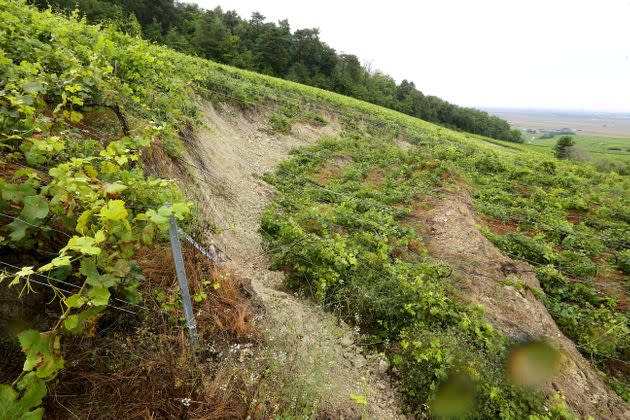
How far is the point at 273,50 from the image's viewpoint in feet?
155

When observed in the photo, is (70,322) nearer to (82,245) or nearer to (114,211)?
(82,245)

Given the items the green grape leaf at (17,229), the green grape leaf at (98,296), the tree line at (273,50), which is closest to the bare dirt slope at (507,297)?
the green grape leaf at (98,296)

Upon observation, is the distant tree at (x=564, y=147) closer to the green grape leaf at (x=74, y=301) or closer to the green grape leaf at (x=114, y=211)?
the green grape leaf at (x=114, y=211)

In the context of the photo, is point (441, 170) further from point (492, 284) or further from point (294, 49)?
point (294, 49)

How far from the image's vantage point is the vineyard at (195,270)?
236cm

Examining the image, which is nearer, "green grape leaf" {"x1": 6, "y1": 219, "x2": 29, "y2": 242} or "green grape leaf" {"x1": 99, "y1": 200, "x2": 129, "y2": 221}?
"green grape leaf" {"x1": 99, "y1": 200, "x2": 129, "y2": 221}

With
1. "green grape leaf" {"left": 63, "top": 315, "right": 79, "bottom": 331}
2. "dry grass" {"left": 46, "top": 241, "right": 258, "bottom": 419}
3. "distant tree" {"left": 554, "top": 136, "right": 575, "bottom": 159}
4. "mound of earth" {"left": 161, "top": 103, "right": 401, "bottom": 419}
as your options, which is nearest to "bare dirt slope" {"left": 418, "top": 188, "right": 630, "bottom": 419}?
"mound of earth" {"left": 161, "top": 103, "right": 401, "bottom": 419}

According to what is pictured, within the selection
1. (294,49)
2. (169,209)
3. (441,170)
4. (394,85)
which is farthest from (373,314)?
(394,85)

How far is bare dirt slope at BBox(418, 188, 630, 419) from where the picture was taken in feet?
16.5

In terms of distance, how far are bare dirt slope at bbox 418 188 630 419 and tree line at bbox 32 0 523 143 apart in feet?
109

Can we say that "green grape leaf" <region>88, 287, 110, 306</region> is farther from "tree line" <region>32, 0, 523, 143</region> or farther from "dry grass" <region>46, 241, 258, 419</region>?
"tree line" <region>32, 0, 523, 143</region>

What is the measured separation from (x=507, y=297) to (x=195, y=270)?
6.20 meters

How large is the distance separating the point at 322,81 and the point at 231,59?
15.2 metres

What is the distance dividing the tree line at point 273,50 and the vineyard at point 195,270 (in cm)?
3102
